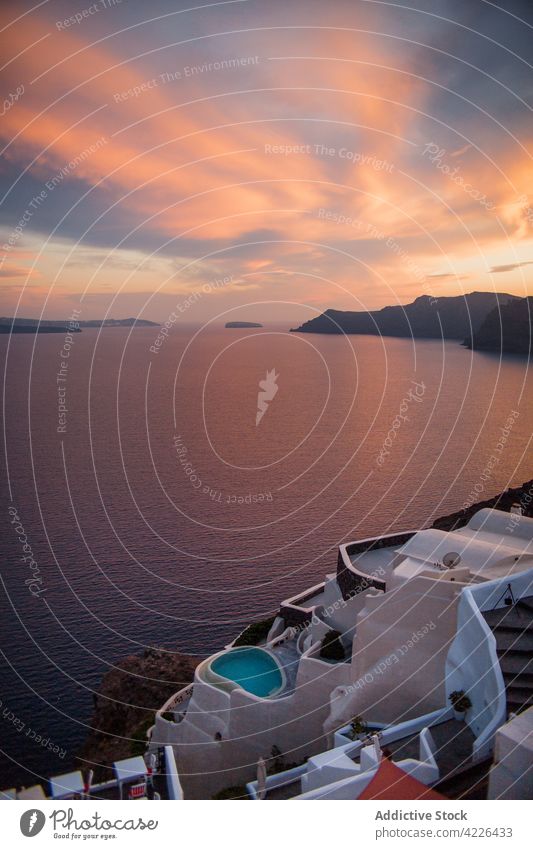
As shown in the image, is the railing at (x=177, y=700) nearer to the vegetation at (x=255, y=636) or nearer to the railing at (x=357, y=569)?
the vegetation at (x=255, y=636)

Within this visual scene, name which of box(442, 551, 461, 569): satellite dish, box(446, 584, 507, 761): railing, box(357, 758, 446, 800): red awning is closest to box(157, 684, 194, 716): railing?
box(442, 551, 461, 569): satellite dish

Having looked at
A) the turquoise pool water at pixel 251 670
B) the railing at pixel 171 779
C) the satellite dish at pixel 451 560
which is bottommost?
the turquoise pool water at pixel 251 670

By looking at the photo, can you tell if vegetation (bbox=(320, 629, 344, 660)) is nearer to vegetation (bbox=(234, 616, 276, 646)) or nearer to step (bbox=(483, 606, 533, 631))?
vegetation (bbox=(234, 616, 276, 646))

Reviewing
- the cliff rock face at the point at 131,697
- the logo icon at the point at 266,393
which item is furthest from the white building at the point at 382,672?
the logo icon at the point at 266,393

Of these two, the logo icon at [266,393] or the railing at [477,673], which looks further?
the logo icon at [266,393]

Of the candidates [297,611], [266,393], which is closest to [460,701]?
[297,611]

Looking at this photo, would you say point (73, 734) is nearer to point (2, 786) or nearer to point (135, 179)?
point (2, 786)

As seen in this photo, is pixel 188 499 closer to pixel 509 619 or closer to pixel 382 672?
pixel 382 672
